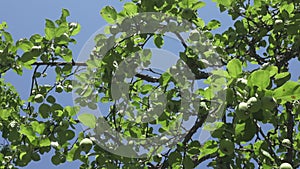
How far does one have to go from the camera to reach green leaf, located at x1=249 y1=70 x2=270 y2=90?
152 centimetres

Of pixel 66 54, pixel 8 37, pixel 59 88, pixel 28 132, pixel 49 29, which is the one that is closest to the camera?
pixel 28 132

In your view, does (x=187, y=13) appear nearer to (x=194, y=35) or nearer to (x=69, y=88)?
(x=194, y=35)

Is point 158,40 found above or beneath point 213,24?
beneath

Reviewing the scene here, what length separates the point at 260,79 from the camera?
60.6 inches

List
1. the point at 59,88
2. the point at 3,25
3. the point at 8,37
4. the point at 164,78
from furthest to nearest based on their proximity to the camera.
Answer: the point at 3,25
the point at 59,88
the point at 8,37
the point at 164,78

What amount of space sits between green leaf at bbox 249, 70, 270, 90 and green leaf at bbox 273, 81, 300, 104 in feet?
0.17

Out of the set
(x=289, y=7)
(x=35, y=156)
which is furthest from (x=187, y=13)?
(x=35, y=156)

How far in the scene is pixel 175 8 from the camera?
255 cm

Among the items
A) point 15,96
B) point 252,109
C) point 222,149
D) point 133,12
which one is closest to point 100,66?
point 133,12

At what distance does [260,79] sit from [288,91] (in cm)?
12

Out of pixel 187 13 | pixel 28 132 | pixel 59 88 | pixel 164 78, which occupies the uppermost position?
pixel 187 13

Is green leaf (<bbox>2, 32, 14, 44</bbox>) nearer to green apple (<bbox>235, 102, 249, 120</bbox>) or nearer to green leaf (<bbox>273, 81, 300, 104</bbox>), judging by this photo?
green apple (<bbox>235, 102, 249, 120</bbox>)

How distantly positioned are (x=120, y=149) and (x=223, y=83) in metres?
0.79

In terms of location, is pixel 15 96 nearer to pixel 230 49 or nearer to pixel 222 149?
pixel 230 49
